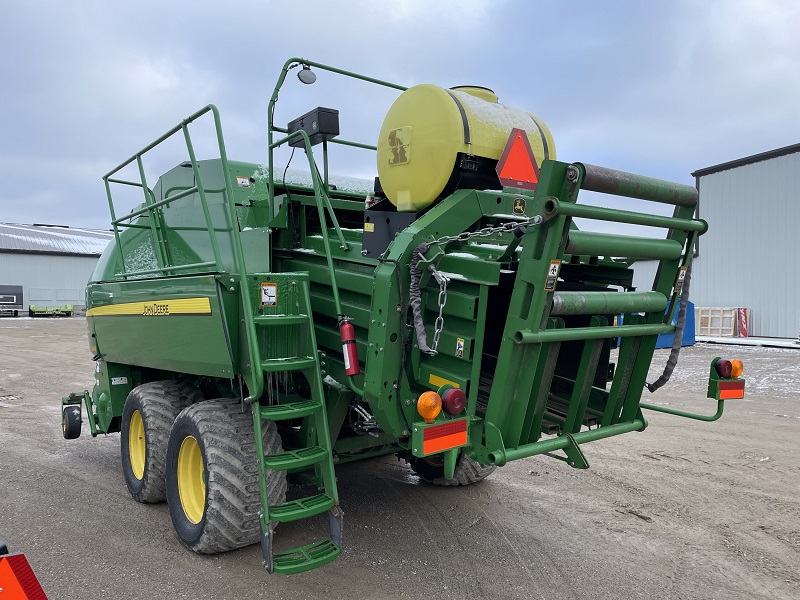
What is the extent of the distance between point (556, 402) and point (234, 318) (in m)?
2.05

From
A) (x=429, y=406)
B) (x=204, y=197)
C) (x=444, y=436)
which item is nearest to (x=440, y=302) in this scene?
(x=429, y=406)

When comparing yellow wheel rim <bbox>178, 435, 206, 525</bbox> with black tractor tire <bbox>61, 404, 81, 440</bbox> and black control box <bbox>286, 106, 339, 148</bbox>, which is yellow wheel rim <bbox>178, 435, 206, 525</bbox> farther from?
black tractor tire <bbox>61, 404, 81, 440</bbox>

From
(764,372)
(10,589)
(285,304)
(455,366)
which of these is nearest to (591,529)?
(455,366)

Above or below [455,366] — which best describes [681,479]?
below

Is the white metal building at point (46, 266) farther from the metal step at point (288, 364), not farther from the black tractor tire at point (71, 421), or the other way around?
the metal step at point (288, 364)

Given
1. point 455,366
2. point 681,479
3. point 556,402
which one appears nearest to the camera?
point 455,366

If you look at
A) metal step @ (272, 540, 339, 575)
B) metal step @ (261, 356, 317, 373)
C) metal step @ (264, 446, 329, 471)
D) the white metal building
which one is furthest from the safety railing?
the white metal building

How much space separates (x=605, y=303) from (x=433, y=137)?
1.27 meters

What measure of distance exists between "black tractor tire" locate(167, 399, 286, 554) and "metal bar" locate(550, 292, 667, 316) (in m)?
1.70

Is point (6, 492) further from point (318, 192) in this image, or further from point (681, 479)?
point (681, 479)

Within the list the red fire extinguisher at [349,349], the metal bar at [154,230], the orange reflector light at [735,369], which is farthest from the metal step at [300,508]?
the orange reflector light at [735,369]

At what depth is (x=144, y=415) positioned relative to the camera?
4.41 meters

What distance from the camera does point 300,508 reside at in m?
3.23

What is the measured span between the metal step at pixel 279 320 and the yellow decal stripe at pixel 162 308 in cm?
38
